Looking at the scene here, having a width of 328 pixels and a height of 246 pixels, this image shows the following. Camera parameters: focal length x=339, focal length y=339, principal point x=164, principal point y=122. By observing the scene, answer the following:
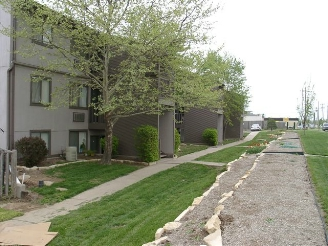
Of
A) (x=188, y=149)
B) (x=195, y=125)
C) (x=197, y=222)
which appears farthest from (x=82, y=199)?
(x=195, y=125)

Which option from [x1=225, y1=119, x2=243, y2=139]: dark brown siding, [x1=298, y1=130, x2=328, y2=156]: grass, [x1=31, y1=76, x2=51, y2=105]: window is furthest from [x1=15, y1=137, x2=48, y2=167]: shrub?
[x1=225, y1=119, x2=243, y2=139]: dark brown siding

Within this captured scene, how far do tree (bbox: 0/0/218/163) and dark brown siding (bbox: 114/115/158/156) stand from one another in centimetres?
235

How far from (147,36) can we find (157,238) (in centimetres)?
840

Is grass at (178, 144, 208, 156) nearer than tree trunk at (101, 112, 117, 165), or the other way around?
tree trunk at (101, 112, 117, 165)

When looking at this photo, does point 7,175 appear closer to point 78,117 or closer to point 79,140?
point 78,117

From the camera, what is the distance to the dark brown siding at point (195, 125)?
90.9 ft

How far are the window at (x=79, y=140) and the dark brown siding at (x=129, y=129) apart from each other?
178cm

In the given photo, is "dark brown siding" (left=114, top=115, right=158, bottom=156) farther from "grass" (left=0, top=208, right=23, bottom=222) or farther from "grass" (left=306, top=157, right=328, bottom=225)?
"grass" (left=0, top=208, right=23, bottom=222)

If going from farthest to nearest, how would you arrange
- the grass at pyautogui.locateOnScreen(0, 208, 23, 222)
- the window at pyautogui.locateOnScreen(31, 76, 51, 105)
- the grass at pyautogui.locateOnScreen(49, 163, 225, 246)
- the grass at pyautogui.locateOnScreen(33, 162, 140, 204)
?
1. the window at pyautogui.locateOnScreen(31, 76, 51, 105)
2. the grass at pyautogui.locateOnScreen(33, 162, 140, 204)
3. the grass at pyautogui.locateOnScreen(0, 208, 23, 222)
4. the grass at pyautogui.locateOnScreen(49, 163, 225, 246)

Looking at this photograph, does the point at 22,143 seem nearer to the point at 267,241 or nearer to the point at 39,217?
the point at 39,217

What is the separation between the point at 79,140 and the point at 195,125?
40.7 ft

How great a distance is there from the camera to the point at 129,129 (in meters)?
17.0

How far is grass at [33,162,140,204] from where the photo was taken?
956 centimetres

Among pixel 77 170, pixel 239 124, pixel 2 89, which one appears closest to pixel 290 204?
pixel 77 170
